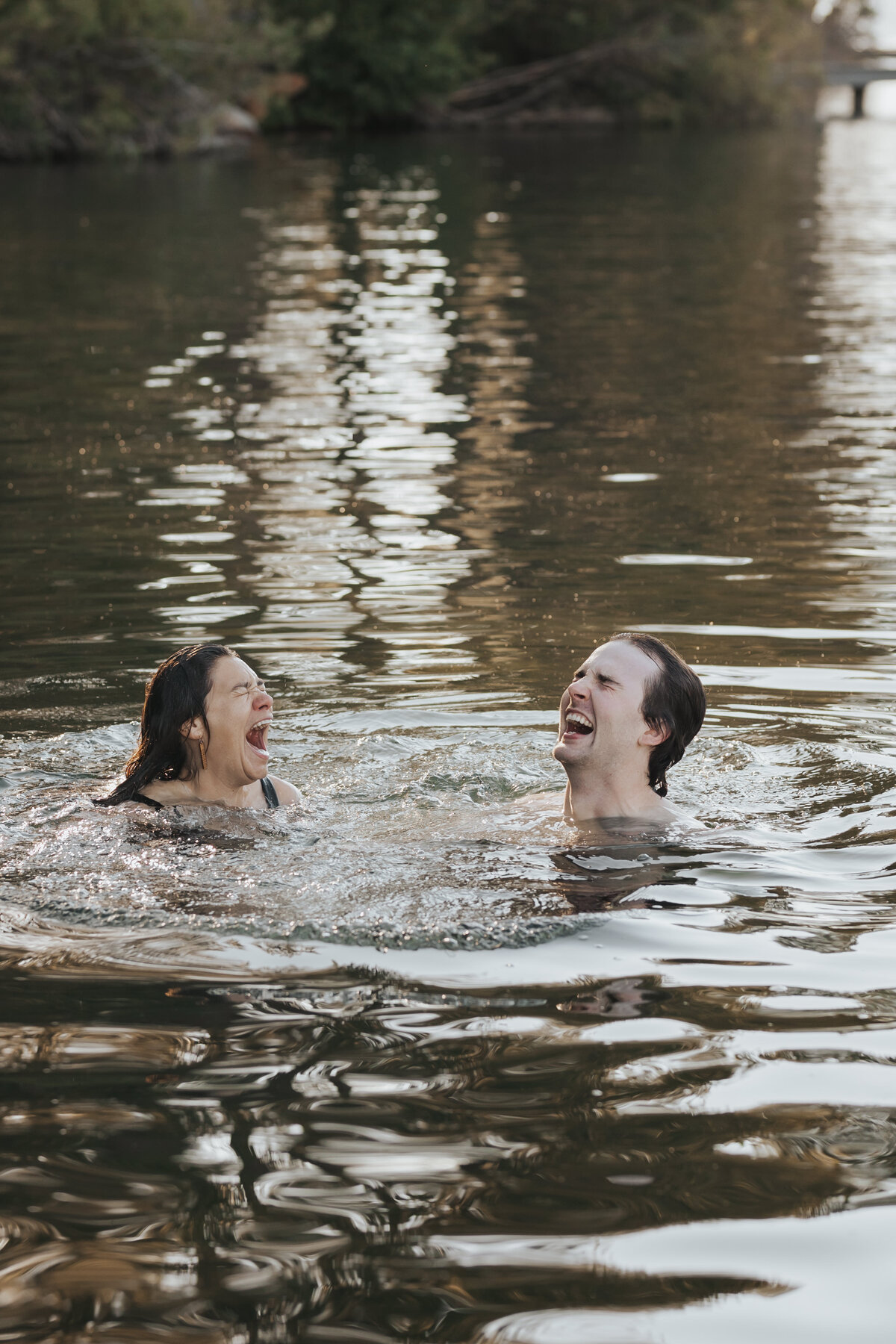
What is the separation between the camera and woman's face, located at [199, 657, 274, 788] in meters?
6.21

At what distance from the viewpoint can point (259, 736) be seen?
6.41 metres

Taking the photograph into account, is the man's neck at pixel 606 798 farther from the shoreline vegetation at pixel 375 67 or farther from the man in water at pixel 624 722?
the shoreline vegetation at pixel 375 67

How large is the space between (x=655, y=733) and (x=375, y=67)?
50924mm

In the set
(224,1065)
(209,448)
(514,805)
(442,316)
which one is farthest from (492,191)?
(224,1065)

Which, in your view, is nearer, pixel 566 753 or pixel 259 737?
pixel 566 753

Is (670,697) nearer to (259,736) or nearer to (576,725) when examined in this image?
(576,725)

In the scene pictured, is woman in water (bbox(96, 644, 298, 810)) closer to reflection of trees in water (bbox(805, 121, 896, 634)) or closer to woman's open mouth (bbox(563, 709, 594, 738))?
woman's open mouth (bbox(563, 709, 594, 738))

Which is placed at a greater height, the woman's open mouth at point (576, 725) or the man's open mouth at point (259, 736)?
the woman's open mouth at point (576, 725)

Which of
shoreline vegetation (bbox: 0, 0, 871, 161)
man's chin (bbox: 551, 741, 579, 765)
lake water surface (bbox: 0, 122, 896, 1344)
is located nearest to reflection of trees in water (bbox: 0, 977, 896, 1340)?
lake water surface (bbox: 0, 122, 896, 1344)

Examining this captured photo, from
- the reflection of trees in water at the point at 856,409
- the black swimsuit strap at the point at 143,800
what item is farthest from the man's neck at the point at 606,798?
the reflection of trees in water at the point at 856,409

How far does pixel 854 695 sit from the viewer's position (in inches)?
303

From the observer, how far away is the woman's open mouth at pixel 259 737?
622cm

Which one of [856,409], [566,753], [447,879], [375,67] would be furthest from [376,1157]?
[375,67]

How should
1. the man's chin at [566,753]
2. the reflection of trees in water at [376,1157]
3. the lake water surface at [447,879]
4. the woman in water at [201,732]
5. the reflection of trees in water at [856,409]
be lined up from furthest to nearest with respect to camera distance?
the reflection of trees in water at [856,409] < the woman in water at [201,732] < the man's chin at [566,753] < the lake water surface at [447,879] < the reflection of trees in water at [376,1157]
